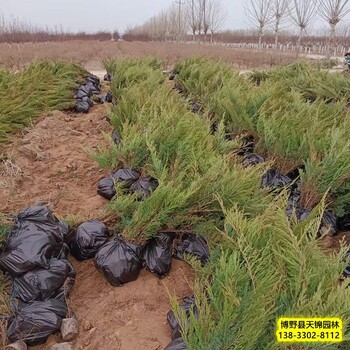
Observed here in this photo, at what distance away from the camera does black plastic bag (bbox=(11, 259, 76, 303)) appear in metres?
2.07

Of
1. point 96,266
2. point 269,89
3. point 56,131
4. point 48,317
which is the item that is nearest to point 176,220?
point 96,266

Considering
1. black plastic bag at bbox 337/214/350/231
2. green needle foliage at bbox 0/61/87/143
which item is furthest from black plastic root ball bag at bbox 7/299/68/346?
green needle foliage at bbox 0/61/87/143

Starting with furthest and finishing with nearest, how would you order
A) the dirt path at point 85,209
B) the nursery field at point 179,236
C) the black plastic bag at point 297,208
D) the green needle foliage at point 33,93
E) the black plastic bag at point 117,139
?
the green needle foliage at point 33,93
the black plastic bag at point 117,139
the black plastic bag at point 297,208
the dirt path at point 85,209
the nursery field at point 179,236

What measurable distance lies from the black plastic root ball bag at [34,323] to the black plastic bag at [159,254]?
655mm

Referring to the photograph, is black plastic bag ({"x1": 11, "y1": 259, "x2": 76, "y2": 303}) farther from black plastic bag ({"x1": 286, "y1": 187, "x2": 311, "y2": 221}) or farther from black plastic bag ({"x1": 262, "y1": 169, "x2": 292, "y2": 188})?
black plastic bag ({"x1": 262, "y1": 169, "x2": 292, "y2": 188})

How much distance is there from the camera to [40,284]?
2.09 m

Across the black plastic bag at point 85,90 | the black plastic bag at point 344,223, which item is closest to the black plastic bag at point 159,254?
the black plastic bag at point 344,223

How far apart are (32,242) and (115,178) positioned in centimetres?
106

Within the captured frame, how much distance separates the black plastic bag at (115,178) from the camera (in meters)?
3.12

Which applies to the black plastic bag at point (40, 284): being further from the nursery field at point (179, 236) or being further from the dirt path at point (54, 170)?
the dirt path at point (54, 170)

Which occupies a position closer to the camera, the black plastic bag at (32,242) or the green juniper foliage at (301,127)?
the black plastic bag at (32,242)

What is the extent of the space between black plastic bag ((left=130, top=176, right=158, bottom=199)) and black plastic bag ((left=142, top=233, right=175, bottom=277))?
0.49 metres

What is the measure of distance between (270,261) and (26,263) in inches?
58.9

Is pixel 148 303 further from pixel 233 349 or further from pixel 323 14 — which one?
pixel 323 14
